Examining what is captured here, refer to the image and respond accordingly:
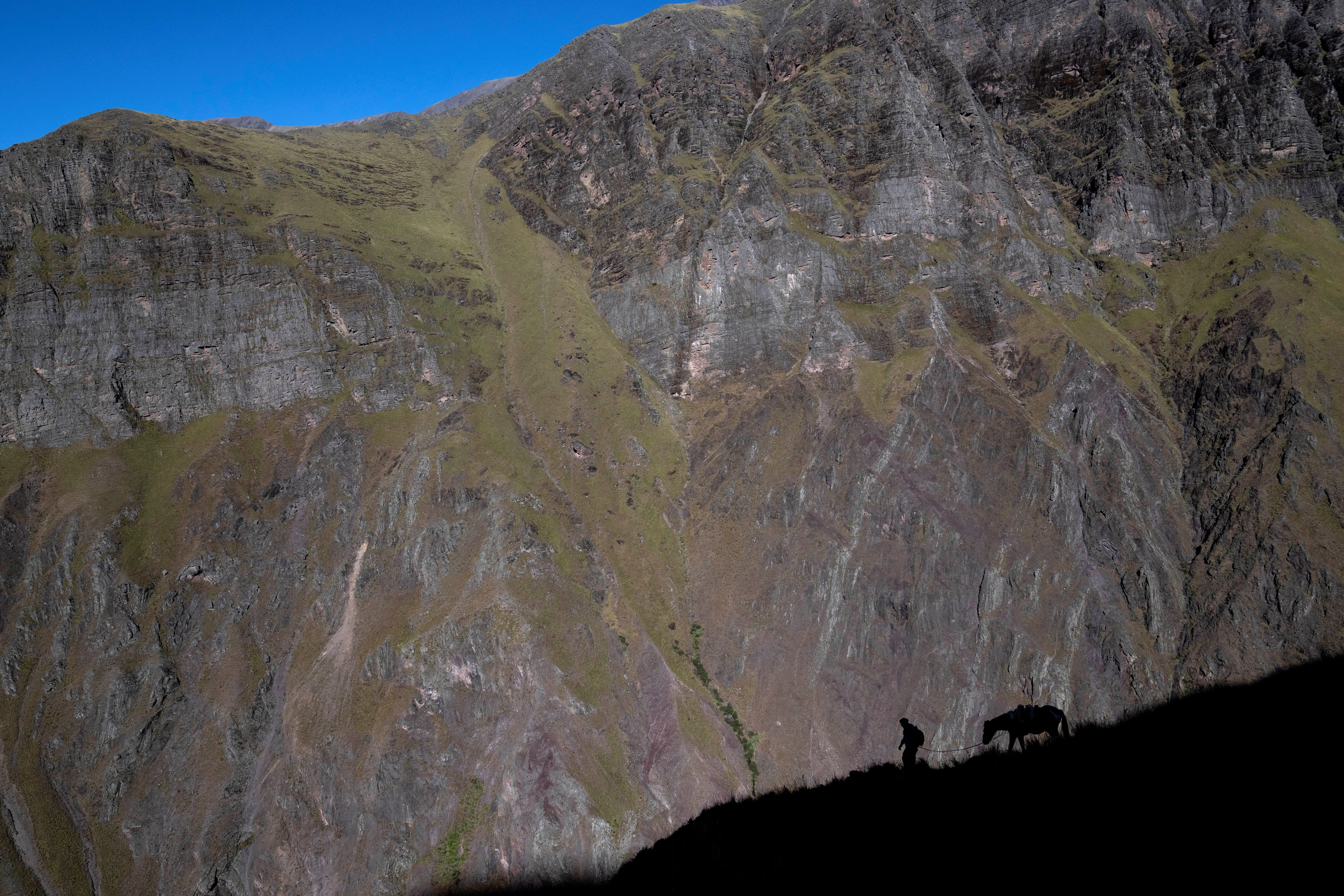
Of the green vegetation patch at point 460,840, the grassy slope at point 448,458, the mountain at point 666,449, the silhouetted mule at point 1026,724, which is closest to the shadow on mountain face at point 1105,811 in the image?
the silhouetted mule at point 1026,724

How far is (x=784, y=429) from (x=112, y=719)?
245 feet

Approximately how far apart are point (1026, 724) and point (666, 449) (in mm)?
74558

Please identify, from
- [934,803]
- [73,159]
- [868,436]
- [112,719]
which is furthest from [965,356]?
[73,159]

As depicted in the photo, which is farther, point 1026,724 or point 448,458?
point 448,458

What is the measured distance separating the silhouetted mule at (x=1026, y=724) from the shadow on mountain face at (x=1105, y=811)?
0.24 metres

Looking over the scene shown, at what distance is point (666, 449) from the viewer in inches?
3322

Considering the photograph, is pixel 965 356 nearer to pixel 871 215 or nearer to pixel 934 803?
pixel 871 215

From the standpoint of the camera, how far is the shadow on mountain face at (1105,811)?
6426mm

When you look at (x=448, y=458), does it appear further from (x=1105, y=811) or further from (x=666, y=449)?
(x=1105, y=811)

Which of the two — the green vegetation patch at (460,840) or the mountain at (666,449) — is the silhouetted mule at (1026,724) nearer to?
the mountain at (666,449)

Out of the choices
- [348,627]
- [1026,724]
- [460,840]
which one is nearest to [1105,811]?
[1026,724]

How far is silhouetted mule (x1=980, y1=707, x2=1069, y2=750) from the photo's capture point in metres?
9.98

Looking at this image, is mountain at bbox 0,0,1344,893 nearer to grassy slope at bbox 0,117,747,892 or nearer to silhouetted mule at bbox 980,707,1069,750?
grassy slope at bbox 0,117,747,892

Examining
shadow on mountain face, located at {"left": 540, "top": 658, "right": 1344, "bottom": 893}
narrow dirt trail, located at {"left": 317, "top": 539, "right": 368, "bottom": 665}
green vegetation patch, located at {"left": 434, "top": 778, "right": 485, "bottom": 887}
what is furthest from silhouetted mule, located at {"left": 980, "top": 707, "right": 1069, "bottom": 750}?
narrow dirt trail, located at {"left": 317, "top": 539, "right": 368, "bottom": 665}
